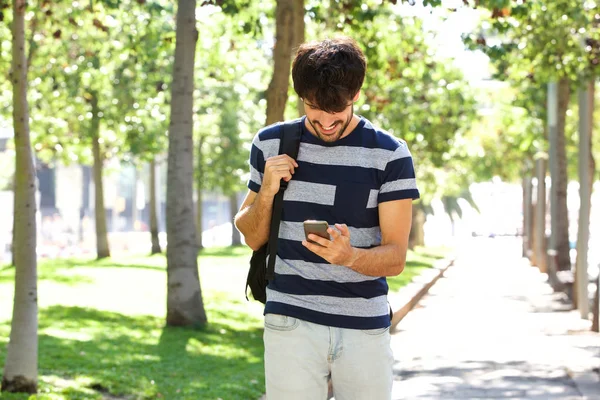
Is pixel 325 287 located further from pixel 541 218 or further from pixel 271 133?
pixel 541 218

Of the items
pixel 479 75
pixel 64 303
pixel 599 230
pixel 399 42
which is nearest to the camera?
pixel 64 303

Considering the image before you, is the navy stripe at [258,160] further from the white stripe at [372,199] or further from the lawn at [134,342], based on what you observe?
the lawn at [134,342]

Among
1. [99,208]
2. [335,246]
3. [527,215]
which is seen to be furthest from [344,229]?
[527,215]

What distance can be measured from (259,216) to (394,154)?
18.5 inches

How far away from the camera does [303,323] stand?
3.79m

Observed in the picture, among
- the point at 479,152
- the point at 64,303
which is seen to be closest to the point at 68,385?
the point at 64,303

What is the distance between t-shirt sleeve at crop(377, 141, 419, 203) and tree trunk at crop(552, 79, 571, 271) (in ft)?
77.5

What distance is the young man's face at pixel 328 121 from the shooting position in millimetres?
3683

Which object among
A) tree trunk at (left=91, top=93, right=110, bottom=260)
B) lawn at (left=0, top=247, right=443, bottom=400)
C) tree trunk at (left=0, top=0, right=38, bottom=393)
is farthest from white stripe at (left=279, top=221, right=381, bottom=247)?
tree trunk at (left=91, top=93, right=110, bottom=260)

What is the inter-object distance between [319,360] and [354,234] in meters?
0.41

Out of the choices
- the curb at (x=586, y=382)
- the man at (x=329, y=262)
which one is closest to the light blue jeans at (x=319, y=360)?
the man at (x=329, y=262)

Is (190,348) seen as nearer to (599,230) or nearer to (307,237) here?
(307,237)

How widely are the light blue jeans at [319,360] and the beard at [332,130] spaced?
581 mm

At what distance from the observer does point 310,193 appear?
3785 mm
